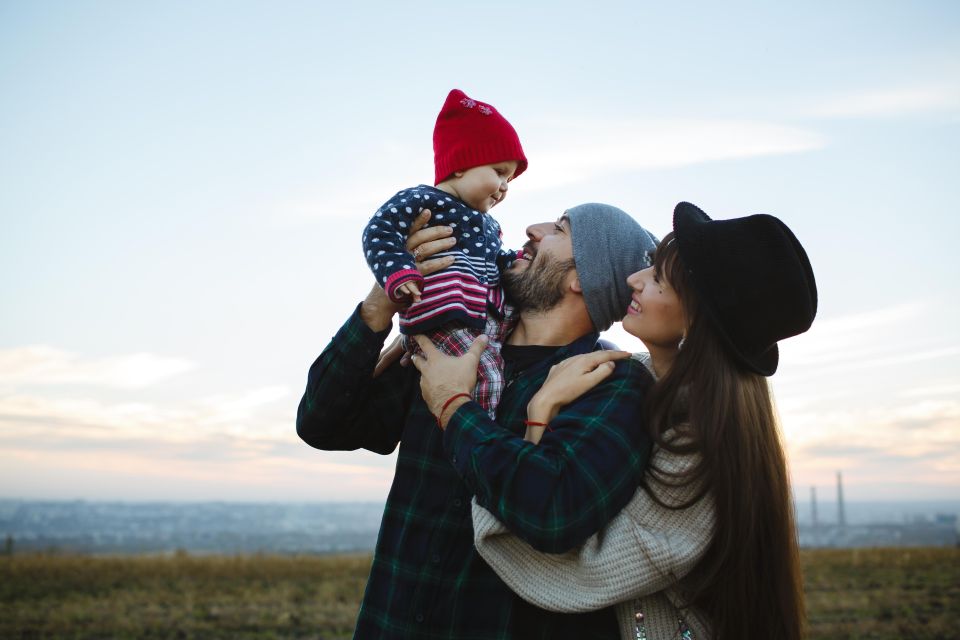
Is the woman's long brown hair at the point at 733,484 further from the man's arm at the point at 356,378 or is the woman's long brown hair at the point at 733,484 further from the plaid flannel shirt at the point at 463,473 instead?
the man's arm at the point at 356,378

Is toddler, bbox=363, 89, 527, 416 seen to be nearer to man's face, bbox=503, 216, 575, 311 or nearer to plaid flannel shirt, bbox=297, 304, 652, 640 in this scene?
man's face, bbox=503, 216, 575, 311

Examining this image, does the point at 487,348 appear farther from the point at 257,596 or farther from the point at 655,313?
the point at 257,596

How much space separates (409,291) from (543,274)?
0.62 metres

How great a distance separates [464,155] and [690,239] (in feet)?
3.53

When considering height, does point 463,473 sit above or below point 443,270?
below

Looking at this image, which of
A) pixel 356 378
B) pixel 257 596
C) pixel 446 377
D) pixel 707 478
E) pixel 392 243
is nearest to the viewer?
pixel 707 478

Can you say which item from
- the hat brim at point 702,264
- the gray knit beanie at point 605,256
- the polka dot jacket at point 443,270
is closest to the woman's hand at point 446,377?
the polka dot jacket at point 443,270

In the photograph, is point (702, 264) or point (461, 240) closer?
point (702, 264)

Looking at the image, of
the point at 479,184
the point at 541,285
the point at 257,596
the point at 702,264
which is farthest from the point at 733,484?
the point at 257,596

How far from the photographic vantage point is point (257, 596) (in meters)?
14.1

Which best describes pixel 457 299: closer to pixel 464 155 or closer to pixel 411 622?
pixel 464 155

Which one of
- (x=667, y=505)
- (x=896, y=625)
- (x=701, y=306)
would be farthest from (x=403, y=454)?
(x=896, y=625)

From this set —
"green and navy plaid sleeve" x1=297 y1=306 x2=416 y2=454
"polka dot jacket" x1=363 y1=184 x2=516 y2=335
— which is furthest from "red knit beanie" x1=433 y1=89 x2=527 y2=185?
"green and navy plaid sleeve" x1=297 y1=306 x2=416 y2=454

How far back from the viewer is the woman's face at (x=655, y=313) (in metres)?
2.99
